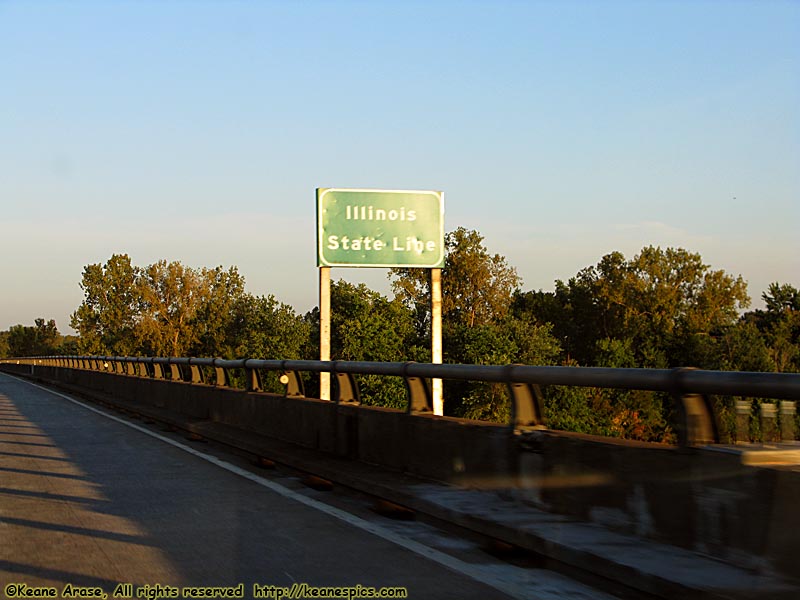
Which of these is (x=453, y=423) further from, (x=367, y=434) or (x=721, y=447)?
(x=721, y=447)

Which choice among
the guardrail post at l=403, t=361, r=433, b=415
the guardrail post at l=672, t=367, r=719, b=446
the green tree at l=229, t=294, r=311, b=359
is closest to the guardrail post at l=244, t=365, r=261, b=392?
the guardrail post at l=403, t=361, r=433, b=415

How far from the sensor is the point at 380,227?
71.0 feet

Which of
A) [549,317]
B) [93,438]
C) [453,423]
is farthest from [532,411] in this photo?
[549,317]

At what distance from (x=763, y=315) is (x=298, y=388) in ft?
352

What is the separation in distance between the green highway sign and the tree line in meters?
7.89

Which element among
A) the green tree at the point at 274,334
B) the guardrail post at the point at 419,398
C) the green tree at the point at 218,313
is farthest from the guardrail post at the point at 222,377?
the green tree at the point at 218,313

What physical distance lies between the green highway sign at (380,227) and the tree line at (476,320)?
7.89 meters

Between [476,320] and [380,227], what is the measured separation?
85.9 metres

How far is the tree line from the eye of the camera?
8256cm

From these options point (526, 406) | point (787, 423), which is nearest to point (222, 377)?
point (526, 406)

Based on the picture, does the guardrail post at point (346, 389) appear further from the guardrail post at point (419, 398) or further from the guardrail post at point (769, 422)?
the guardrail post at point (769, 422)

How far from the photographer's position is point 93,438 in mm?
16109

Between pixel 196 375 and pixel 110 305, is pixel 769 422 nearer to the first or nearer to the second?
pixel 196 375

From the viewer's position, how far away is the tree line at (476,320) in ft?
271
